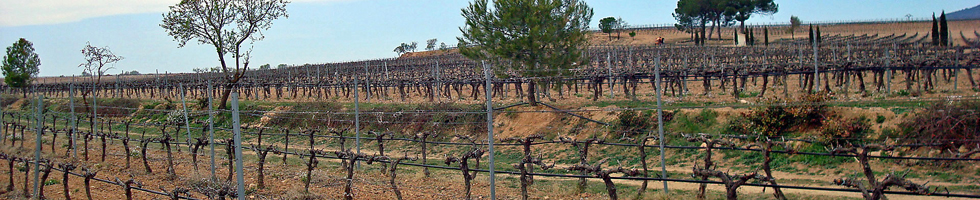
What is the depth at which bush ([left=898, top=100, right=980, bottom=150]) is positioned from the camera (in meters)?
10.7

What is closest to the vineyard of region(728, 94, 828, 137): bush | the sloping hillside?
region(728, 94, 828, 137): bush

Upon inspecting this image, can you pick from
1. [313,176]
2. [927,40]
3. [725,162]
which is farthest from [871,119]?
[927,40]

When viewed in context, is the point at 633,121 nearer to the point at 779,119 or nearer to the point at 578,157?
the point at 578,157

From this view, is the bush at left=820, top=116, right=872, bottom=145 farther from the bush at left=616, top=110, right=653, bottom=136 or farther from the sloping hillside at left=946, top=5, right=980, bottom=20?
the bush at left=616, top=110, right=653, bottom=136

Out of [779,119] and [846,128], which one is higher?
[779,119]

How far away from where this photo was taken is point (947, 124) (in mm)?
10992

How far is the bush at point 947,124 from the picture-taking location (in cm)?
1066

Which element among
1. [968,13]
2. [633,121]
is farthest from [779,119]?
[968,13]

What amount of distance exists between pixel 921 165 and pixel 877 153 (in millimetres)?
1056

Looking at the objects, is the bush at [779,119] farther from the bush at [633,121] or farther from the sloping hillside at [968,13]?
the sloping hillside at [968,13]

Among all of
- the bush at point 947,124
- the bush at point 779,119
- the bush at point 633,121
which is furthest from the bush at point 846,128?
the bush at point 633,121

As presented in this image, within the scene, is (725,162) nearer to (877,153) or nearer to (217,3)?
(877,153)

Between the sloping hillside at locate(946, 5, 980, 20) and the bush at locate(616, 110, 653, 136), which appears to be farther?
the bush at locate(616, 110, 653, 136)

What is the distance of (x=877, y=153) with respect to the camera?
38.0ft
